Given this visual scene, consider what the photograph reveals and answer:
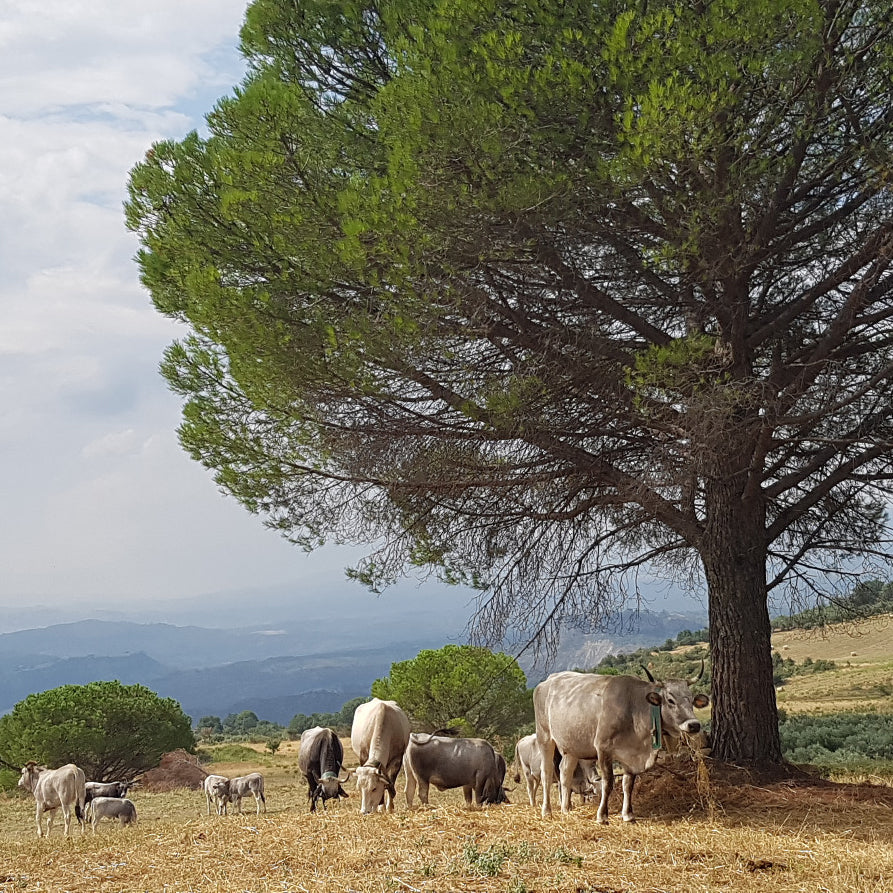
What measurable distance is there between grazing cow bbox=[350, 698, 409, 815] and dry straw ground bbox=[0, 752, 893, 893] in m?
0.40

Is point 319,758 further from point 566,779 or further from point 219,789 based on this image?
point 219,789

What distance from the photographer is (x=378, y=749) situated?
1023 cm

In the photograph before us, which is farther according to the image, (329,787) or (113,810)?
(113,810)

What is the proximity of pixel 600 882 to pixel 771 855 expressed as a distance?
153cm

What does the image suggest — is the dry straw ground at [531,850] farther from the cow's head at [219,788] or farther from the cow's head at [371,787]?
the cow's head at [219,788]

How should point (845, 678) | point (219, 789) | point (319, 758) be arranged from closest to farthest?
point (319, 758)
point (219, 789)
point (845, 678)

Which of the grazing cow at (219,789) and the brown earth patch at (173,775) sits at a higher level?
the grazing cow at (219,789)

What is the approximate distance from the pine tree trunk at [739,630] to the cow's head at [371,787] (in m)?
3.69

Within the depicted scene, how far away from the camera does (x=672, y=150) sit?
814 cm

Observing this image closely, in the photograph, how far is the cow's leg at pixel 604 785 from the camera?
833cm

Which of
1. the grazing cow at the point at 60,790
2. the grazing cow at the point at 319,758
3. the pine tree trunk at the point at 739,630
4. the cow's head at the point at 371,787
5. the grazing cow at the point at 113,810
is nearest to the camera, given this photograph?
the cow's head at the point at 371,787

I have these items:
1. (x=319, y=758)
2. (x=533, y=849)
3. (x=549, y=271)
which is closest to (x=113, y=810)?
(x=319, y=758)

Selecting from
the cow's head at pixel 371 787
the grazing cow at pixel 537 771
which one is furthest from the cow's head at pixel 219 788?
the cow's head at pixel 371 787

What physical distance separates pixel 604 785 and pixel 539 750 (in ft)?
A: 4.77
